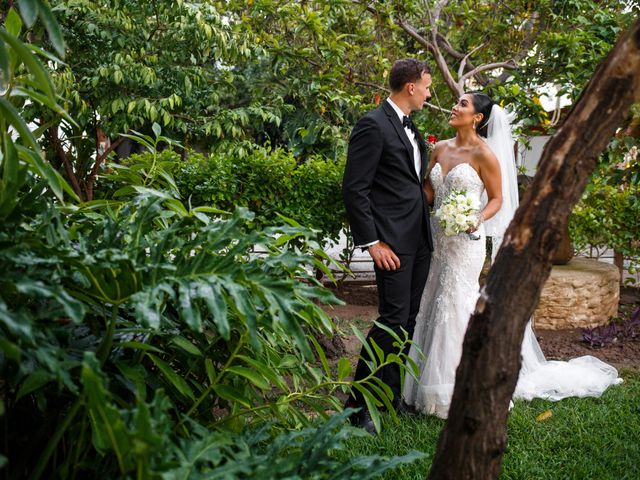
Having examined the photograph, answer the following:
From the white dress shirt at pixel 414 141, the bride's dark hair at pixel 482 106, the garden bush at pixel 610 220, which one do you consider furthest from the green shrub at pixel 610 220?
the white dress shirt at pixel 414 141

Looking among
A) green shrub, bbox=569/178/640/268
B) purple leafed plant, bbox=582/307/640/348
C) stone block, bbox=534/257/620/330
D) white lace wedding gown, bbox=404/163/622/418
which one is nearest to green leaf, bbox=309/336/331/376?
white lace wedding gown, bbox=404/163/622/418

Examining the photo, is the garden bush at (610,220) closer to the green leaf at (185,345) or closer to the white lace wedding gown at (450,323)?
the white lace wedding gown at (450,323)

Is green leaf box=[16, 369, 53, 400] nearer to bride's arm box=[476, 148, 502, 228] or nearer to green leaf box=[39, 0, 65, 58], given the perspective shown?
green leaf box=[39, 0, 65, 58]

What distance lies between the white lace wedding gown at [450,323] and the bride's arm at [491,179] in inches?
2.6

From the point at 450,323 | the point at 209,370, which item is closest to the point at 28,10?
the point at 209,370

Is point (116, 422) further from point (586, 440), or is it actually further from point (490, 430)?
point (586, 440)

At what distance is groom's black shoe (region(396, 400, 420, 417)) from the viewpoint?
471 centimetres

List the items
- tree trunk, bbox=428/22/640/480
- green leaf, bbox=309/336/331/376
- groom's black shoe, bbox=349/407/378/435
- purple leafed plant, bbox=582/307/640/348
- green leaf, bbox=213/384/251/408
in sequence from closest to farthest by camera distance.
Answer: tree trunk, bbox=428/22/640/480, green leaf, bbox=213/384/251/408, green leaf, bbox=309/336/331/376, groom's black shoe, bbox=349/407/378/435, purple leafed plant, bbox=582/307/640/348

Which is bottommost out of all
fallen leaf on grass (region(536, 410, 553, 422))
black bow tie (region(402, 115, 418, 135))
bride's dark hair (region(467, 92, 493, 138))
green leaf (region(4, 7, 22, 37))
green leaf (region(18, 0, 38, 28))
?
fallen leaf on grass (region(536, 410, 553, 422))

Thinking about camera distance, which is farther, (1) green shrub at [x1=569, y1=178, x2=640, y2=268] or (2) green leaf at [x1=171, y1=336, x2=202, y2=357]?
(1) green shrub at [x1=569, y1=178, x2=640, y2=268]

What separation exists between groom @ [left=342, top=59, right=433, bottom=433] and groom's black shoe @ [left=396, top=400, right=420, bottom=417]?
0.7 inches

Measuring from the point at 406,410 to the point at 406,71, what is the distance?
2.31m

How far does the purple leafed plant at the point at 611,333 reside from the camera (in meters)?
6.75

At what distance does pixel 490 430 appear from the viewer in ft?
6.66
